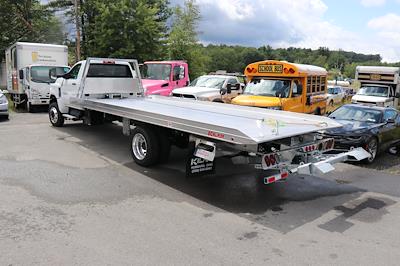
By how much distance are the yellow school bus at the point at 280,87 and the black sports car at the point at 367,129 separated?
4.42 ft

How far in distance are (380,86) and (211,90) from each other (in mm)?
11011

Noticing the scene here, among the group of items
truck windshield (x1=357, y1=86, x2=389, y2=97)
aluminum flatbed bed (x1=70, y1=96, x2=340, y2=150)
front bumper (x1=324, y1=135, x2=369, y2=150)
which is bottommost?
front bumper (x1=324, y1=135, x2=369, y2=150)

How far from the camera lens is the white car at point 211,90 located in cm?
1473

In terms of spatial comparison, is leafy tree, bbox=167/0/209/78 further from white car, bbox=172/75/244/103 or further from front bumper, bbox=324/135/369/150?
front bumper, bbox=324/135/369/150

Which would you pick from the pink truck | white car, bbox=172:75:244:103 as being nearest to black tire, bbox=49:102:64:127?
the pink truck

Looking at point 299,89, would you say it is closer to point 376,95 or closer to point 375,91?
point 376,95

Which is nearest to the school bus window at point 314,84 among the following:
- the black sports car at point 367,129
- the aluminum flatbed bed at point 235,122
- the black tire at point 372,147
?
the black sports car at point 367,129

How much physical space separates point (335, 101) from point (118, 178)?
2417 cm

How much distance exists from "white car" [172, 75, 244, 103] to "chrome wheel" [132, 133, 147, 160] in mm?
6377

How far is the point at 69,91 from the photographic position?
1098 cm

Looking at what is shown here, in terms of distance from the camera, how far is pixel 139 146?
785cm

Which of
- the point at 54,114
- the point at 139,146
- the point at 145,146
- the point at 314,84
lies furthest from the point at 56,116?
the point at 314,84

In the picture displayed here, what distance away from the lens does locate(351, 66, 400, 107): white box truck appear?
1981 centimetres

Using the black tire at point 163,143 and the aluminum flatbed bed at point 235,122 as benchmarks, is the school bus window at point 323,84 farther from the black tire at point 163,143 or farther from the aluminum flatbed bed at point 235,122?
the black tire at point 163,143
